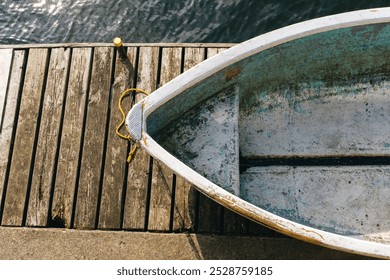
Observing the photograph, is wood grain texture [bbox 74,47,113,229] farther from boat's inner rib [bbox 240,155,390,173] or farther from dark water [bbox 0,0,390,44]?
boat's inner rib [bbox 240,155,390,173]

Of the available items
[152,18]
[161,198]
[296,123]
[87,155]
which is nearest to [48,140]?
[87,155]

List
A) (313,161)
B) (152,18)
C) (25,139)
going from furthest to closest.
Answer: (152,18) → (25,139) → (313,161)

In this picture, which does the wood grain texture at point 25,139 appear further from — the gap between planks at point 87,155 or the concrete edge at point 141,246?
Result: the concrete edge at point 141,246

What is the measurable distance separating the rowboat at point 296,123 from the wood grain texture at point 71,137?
97cm

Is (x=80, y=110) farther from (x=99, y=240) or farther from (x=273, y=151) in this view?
(x=273, y=151)

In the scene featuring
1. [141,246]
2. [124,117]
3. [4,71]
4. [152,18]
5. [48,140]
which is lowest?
[141,246]

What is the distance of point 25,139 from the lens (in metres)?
3.54

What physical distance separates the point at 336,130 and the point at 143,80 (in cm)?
173

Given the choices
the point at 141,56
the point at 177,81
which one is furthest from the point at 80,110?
the point at 177,81

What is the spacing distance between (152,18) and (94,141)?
1830 mm

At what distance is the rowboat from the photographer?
2.78m

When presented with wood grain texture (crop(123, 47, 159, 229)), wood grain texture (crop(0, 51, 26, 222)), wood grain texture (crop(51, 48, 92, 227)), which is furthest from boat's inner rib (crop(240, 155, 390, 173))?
wood grain texture (crop(0, 51, 26, 222))

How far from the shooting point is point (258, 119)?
3256 mm

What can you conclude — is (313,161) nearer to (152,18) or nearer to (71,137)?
(71,137)
